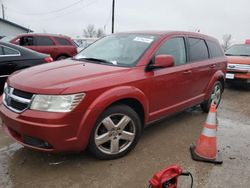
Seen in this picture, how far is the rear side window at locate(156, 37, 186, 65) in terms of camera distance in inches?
156

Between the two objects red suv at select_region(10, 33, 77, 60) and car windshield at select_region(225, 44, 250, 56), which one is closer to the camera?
car windshield at select_region(225, 44, 250, 56)

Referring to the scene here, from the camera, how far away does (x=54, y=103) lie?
8.80ft

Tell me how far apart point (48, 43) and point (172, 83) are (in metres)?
8.48

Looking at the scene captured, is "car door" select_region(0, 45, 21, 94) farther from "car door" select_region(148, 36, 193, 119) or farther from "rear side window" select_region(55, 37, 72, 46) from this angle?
"rear side window" select_region(55, 37, 72, 46)

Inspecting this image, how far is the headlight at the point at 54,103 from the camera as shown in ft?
8.80

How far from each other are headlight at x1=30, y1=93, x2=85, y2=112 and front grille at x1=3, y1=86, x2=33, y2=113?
0.37 feet

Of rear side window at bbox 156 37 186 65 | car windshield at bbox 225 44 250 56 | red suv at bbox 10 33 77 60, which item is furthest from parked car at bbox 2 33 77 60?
rear side window at bbox 156 37 186 65

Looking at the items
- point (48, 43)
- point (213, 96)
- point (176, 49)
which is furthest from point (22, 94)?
point (48, 43)

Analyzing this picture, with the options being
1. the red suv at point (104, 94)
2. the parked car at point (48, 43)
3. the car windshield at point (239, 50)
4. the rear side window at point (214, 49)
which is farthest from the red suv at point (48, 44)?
the rear side window at point (214, 49)

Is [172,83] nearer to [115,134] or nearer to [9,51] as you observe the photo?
[115,134]

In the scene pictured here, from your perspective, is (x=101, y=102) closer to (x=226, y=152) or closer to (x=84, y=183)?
(x=84, y=183)

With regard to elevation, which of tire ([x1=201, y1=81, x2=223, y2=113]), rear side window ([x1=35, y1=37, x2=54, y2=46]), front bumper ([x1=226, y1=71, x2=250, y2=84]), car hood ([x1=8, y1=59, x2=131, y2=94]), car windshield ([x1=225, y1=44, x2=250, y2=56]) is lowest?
front bumper ([x1=226, y1=71, x2=250, y2=84])

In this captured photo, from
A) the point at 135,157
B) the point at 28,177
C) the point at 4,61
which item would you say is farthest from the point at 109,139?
the point at 4,61

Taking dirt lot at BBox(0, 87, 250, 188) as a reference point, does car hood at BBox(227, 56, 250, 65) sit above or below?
above
